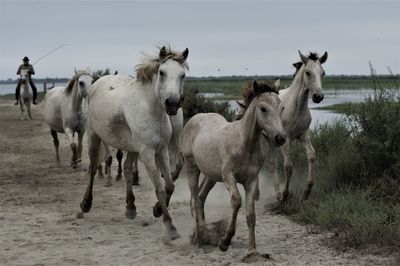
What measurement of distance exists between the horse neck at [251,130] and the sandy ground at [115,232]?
3.97 ft

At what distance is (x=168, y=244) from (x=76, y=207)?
9.38 ft

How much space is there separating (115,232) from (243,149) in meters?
2.42

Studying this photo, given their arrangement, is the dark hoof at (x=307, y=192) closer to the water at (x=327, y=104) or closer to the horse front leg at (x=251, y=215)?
the water at (x=327, y=104)

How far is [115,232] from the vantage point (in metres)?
7.30

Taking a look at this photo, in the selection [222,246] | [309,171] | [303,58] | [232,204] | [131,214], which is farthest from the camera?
[303,58]

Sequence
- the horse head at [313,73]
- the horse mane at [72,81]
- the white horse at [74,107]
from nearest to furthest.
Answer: the horse head at [313,73] → the white horse at [74,107] → the horse mane at [72,81]

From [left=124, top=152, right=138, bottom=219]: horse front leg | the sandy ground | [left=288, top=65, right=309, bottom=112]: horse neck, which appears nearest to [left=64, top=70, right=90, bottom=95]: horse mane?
the sandy ground

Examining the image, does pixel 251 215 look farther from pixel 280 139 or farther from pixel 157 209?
pixel 157 209

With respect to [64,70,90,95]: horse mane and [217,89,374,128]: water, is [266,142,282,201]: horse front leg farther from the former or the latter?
[64,70,90,95]: horse mane

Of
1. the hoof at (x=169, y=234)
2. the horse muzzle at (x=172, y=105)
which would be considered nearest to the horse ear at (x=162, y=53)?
the horse muzzle at (x=172, y=105)

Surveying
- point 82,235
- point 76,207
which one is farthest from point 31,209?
point 82,235

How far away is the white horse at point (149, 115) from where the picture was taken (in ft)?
21.6

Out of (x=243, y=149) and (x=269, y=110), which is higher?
(x=269, y=110)

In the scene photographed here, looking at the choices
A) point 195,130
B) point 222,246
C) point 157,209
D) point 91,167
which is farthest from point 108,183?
point 222,246
